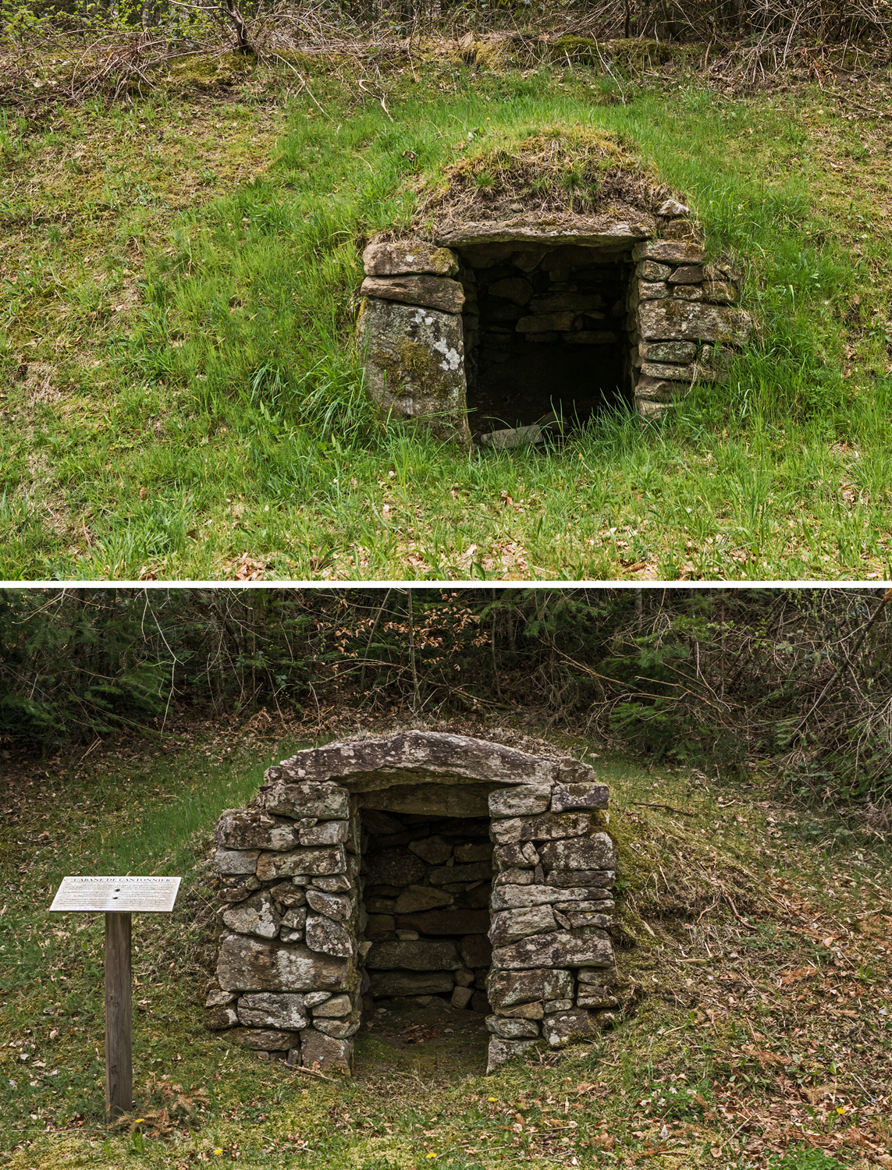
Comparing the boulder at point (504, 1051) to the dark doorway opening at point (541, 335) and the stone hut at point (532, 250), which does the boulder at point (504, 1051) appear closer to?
the stone hut at point (532, 250)

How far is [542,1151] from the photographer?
4570mm

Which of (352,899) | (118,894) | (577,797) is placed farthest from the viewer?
(352,899)

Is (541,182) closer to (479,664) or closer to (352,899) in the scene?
(479,664)

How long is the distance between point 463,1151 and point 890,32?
10.6 m

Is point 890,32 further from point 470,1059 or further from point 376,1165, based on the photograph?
point 376,1165

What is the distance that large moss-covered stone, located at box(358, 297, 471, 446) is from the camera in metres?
6.30

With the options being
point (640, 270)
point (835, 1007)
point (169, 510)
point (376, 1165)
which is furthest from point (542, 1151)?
point (640, 270)

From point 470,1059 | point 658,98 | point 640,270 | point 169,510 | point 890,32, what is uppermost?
point 890,32

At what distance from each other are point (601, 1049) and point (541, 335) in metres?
5.84

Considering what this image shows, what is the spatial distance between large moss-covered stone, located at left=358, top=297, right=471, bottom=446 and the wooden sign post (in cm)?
332

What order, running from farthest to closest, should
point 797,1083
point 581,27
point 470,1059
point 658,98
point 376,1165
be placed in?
1. point 581,27
2. point 658,98
3. point 470,1059
4. point 797,1083
5. point 376,1165

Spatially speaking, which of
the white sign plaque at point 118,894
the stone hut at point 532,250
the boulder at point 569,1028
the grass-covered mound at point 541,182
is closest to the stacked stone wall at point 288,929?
the white sign plaque at point 118,894

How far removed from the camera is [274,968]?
18.1 feet

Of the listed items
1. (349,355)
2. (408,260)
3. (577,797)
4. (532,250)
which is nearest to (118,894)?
(577,797)
